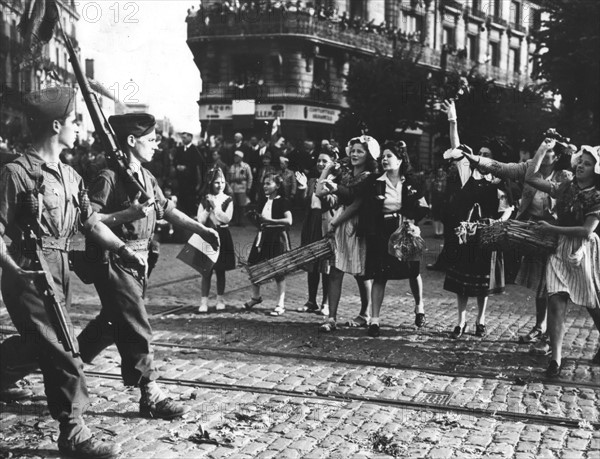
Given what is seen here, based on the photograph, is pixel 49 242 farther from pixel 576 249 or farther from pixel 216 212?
pixel 216 212

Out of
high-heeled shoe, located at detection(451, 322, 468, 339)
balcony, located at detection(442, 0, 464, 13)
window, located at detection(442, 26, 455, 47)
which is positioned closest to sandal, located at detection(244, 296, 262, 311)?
high-heeled shoe, located at detection(451, 322, 468, 339)

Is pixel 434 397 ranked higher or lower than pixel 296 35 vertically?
lower

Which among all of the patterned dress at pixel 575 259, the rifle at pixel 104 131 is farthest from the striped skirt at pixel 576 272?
the rifle at pixel 104 131

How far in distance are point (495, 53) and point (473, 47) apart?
2.61 metres

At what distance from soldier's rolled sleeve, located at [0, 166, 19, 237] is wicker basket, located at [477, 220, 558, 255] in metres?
4.49

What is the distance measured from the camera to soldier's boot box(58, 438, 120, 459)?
4.27 metres

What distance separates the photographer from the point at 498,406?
5.61 m

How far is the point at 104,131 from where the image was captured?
15.5 feet

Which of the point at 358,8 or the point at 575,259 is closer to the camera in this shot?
the point at 575,259

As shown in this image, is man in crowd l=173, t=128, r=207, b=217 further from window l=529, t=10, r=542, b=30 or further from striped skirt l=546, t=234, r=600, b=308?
window l=529, t=10, r=542, b=30

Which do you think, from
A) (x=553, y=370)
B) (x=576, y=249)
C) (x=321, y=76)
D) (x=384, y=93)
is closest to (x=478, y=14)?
(x=321, y=76)

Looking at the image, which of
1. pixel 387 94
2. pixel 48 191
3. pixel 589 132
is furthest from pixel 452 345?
pixel 387 94

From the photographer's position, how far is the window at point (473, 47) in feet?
139

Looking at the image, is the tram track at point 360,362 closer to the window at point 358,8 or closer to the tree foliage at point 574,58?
the tree foliage at point 574,58
